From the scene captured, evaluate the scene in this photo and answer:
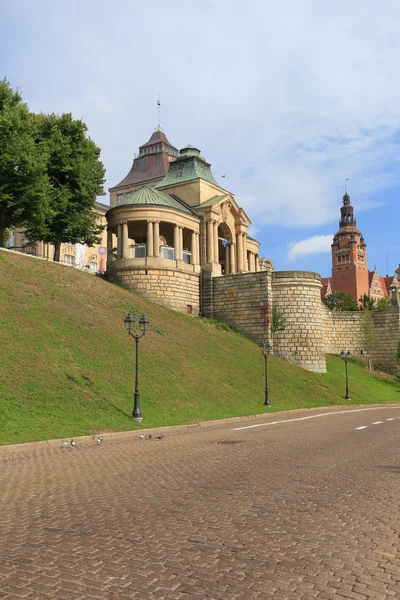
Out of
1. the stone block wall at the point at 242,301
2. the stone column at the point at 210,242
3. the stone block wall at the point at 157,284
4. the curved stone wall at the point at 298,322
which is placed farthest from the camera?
the stone column at the point at 210,242

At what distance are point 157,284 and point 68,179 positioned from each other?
37.1 ft

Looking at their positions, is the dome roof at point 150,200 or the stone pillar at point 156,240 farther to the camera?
the dome roof at point 150,200

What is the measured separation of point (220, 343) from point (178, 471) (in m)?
25.9

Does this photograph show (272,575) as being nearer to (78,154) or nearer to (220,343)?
(220,343)

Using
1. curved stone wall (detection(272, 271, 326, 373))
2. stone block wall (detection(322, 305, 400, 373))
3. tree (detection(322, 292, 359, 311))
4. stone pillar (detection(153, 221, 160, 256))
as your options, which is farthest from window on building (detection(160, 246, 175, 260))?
tree (detection(322, 292, 359, 311))

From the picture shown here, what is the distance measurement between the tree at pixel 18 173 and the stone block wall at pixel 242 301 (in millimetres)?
15034

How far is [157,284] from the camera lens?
40.5 m

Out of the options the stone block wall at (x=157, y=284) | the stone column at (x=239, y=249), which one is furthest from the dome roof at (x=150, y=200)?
the stone column at (x=239, y=249)

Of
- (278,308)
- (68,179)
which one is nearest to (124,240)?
(68,179)

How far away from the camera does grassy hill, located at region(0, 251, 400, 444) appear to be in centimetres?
1819

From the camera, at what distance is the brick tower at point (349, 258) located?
145m

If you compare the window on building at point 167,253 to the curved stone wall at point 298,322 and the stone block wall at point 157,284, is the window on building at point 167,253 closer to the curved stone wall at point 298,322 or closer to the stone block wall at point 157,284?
the stone block wall at point 157,284

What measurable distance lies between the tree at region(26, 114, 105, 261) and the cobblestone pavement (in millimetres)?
30574

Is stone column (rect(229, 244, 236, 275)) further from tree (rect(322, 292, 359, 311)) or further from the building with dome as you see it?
tree (rect(322, 292, 359, 311))
